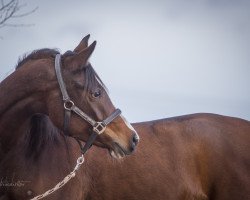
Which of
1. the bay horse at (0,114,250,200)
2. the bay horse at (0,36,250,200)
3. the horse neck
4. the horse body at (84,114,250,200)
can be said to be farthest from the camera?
the horse body at (84,114,250,200)

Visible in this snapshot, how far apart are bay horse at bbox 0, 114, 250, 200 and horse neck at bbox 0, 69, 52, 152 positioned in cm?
22

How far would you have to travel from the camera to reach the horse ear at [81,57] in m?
3.67

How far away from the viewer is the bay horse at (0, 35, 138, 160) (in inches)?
146

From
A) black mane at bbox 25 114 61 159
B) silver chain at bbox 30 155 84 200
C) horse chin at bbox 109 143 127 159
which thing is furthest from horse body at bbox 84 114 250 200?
horse chin at bbox 109 143 127 159

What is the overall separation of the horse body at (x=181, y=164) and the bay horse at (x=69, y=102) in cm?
96

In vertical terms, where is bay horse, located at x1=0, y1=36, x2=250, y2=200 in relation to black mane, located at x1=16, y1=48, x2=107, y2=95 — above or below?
below

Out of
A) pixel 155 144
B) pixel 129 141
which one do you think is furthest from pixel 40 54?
pixel 155 144

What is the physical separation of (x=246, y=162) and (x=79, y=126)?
113 inches

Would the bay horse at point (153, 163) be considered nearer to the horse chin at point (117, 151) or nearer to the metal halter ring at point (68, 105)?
the metal halter ring at point (68, 105)

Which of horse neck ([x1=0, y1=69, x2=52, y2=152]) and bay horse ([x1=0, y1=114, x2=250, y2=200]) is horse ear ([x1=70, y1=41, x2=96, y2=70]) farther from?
bay horse ([x1=0, y1=114, x2=250, y2=200])

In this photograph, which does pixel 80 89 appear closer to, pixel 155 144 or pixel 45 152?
pixel 45 152

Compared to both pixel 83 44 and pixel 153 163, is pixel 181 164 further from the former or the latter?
pixel 83 44

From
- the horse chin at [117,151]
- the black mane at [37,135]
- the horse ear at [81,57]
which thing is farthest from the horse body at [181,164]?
the horse ear at [81,57]

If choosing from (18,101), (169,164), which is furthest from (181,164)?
(18,101)
